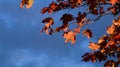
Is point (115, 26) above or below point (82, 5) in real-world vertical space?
below

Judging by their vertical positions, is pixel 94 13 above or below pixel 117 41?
above

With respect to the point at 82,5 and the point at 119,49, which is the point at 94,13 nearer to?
the point at 82,5

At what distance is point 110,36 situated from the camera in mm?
5805

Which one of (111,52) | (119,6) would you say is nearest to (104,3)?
(119,6)

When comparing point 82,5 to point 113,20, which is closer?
point 113,20

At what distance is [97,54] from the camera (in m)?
5.81

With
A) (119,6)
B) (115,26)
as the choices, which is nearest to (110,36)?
(115,26)

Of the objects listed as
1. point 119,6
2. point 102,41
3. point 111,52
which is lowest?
point 111,52

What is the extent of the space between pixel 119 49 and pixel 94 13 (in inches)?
47.0

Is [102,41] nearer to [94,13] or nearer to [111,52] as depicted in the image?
[111,52]

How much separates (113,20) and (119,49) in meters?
0.55

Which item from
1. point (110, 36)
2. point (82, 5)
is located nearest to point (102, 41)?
point (110, 36)

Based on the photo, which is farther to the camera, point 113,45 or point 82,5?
point 82,5

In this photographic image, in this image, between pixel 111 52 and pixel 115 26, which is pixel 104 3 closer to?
pixel 115 26
